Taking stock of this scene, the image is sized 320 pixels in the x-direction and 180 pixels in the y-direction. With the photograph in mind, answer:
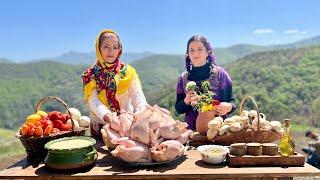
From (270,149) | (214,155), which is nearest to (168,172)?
(214,155)

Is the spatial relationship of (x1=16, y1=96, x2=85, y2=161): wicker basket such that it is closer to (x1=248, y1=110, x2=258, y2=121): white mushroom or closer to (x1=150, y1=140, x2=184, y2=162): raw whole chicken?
(x1=150, y1=140, x2=184, y2=162): raw whole chicken

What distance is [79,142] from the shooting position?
4.29 meters

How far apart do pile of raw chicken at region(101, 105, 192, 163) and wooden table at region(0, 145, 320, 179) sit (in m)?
0.13

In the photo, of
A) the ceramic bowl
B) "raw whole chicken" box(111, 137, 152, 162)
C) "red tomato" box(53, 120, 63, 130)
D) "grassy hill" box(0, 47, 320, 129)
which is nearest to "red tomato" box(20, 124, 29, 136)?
"red tomato" box(53, 120, 63, 130)

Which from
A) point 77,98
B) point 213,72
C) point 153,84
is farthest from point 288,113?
point 153,84

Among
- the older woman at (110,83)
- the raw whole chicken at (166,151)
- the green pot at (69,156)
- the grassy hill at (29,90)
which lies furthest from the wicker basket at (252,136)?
the grassy hill at (29,90)

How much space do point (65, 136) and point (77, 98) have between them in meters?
160

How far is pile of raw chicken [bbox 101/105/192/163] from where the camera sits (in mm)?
4074

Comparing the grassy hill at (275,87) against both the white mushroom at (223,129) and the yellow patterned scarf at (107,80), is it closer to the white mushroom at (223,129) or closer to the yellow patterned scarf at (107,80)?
the yellow patterned scarf at (107,80)

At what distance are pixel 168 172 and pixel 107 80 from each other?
2033 millimetres

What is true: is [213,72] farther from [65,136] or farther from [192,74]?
[65,136]

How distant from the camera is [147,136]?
4168 millimetres

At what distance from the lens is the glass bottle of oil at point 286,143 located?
4129 mm

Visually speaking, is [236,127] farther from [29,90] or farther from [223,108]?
[29,90]
